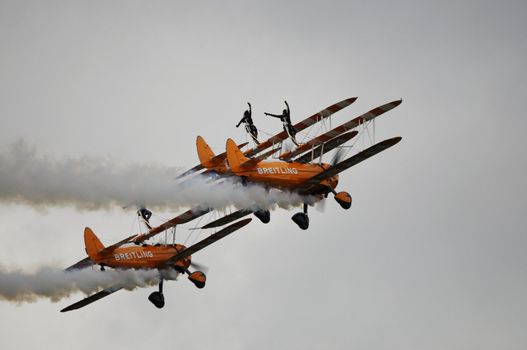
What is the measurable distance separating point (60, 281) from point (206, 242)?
5.83 m

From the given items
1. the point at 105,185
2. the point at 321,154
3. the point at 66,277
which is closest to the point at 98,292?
the point at 66,277

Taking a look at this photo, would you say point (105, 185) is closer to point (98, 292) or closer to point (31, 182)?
point (31, 182)

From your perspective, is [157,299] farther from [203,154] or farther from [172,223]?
[203,154]

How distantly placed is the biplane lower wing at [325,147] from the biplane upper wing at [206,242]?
9.87 feet

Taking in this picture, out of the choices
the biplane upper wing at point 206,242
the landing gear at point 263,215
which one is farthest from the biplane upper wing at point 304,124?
the landing gear at point 263,215

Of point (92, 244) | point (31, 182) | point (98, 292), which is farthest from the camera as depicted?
point (98, 292)

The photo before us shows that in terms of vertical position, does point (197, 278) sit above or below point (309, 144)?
below

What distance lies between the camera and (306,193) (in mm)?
48406

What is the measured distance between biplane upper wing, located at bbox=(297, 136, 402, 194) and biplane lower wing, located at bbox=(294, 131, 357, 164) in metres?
0.87

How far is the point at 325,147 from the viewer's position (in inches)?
1956

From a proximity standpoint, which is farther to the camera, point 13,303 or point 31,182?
point 13,303

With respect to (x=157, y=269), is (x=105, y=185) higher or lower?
higher

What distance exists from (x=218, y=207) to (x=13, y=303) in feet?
27.4

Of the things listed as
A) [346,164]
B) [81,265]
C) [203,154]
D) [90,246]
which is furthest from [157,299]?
[346,164]
